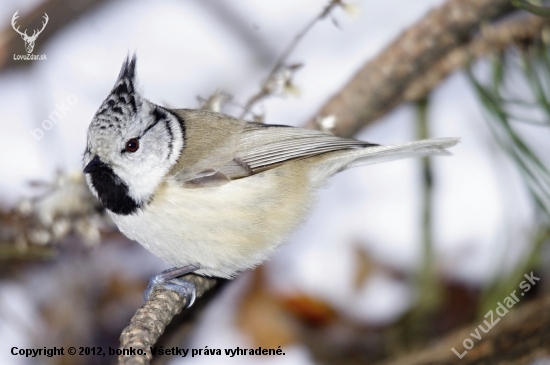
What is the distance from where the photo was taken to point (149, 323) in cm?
165

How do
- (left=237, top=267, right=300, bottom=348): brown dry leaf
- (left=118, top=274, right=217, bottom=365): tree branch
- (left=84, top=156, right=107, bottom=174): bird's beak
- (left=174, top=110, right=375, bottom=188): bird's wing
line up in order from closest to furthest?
(left=118, top=274, right=217, bottom=365): tree branch < (left=84, top=156, right=107, bottom=174): bird's beak < (left=174, top=110, right=375, bottom=188): bird's wing < (left=237, top=267, right=300, bottom=348): brown dry leaf

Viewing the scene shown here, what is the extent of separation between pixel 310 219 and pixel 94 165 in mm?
997

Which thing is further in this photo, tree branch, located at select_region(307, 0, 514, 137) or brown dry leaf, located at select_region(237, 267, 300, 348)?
brown dry leaf, located at select_region(237, 267, 300, 348)

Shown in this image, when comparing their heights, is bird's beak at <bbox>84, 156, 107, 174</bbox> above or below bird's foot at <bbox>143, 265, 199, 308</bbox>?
above

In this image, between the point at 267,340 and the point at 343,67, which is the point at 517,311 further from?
the point at 343,67

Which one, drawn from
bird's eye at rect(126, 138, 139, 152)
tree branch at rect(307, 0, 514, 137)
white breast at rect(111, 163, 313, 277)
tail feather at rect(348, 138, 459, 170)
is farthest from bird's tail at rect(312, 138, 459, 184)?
bird's eye at rect(126, 138, 139, 152)

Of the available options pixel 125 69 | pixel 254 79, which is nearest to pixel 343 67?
pixel 254 79

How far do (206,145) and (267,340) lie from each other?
1.31m

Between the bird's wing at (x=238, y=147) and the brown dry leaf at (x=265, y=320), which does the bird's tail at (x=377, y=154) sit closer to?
the bird's wing at (x=238, y=147)

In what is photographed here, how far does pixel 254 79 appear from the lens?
362 cm

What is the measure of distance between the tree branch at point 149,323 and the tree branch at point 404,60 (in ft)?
3.66

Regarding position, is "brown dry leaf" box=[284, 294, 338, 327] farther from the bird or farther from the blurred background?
the bird

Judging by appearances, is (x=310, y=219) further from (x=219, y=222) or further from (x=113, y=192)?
(x=113, y=192)

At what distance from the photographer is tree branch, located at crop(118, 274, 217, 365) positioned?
144 centimetres
